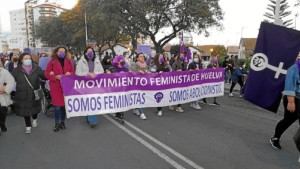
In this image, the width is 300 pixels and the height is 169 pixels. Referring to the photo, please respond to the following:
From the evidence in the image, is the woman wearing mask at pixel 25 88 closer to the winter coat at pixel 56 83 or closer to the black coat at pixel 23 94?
the black coat at pixel 23 94

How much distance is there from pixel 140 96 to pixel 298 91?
3.66m

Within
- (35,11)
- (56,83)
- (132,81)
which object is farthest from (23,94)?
(35,11)

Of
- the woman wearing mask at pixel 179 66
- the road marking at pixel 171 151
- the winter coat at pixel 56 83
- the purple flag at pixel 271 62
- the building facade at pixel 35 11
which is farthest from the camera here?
the building facade at pixel 35 11

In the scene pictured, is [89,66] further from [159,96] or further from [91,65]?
[159,96]

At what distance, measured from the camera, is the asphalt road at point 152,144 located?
393 centimetres

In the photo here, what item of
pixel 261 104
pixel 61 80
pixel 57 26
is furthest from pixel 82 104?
pixel 57 26

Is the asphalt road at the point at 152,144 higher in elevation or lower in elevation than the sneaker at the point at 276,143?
lower

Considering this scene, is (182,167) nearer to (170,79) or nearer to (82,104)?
(82,104)

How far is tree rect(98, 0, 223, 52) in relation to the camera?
2338cm

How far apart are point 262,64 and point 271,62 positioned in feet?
0.48

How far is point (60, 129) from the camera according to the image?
5.77 metres

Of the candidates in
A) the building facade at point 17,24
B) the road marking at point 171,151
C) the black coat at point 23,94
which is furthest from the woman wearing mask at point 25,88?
the building facade at point 17,24

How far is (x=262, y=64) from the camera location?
14.8ft

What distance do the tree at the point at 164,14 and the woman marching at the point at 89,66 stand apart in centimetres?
1811
